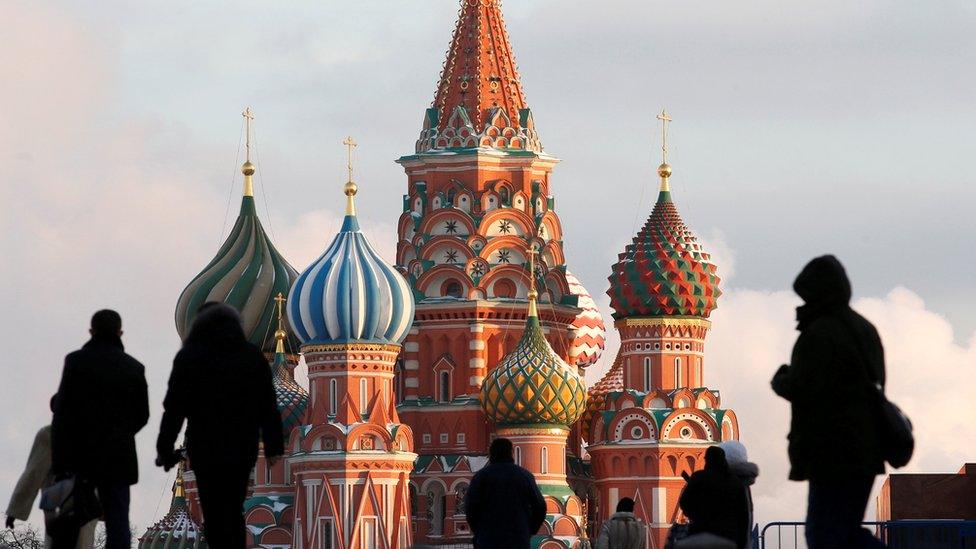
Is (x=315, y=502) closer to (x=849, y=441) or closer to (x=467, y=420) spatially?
(x=467, y=420)

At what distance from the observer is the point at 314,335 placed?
57.6 m

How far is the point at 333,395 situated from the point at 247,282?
18.6ft

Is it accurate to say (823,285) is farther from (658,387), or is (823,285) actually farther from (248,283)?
(248,283)

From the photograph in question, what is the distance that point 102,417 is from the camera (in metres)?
15.3

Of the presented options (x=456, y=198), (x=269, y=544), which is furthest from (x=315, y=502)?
(x=456, y=198)

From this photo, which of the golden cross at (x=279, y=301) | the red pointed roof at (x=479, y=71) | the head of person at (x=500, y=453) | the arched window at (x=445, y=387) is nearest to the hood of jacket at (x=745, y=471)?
the head of person at (x=500, y=453)

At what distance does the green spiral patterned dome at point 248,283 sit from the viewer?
6191cm

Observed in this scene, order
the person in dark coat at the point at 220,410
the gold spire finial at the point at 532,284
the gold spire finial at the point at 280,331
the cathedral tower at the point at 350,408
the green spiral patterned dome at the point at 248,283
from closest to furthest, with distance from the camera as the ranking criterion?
1. the person in dark coat at the point at 220,410
2. the cathedral tower at the point at 350,408
3. the gold spire finial at the point at 532,284
4. the gold spire finial at the point at 280,331
5. the green spiral patterned dome at the point at 248,283

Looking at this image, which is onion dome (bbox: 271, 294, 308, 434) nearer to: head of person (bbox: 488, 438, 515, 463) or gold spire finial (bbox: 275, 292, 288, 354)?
gold spire finial (bbox: 275, 292, 288, 354)

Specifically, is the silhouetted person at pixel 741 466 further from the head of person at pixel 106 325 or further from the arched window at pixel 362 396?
the arched window at pixel 362 396

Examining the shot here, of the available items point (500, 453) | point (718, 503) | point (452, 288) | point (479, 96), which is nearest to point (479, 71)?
point (479, 96)

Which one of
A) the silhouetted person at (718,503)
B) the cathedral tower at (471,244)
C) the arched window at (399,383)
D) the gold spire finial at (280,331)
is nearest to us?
the silhouetted person at (718,503)

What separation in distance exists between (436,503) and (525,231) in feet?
18.9

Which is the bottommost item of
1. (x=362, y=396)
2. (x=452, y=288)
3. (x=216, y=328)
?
(x=216, y=328)
